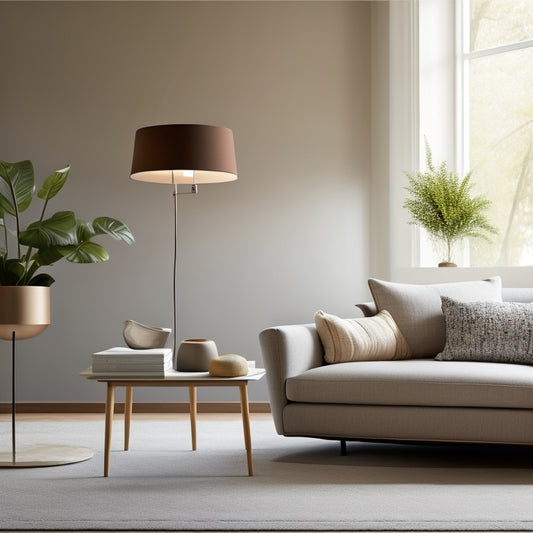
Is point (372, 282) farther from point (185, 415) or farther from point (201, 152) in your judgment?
point (185, 415)

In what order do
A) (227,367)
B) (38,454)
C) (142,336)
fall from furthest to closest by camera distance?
(38,454) → (142,336) → (227,367)

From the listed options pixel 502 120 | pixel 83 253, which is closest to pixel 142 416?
pixel 83 253

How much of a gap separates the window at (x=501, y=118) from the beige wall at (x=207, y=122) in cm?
69

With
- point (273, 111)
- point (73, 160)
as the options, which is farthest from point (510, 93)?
point (73, 160)

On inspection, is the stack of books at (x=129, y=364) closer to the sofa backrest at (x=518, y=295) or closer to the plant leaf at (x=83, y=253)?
the plant leaf at (x=83, y=253)

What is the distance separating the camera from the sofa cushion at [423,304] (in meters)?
3.98

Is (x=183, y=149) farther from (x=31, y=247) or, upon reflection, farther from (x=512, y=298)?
(x=512, y=298)

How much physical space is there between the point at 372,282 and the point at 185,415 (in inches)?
66.5

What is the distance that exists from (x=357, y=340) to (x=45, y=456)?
149 cm

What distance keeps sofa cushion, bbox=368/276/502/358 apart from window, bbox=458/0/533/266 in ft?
3.75

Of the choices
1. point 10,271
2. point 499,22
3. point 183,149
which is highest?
point 499,22

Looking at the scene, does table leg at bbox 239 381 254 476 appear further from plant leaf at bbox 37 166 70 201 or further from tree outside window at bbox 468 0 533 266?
tree outside window at bbox 468 0 533 266

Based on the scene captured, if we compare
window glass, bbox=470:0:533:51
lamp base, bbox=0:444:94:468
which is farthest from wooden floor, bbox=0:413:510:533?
window glass, bbox=470:0:533:51

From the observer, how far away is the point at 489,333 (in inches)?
146
